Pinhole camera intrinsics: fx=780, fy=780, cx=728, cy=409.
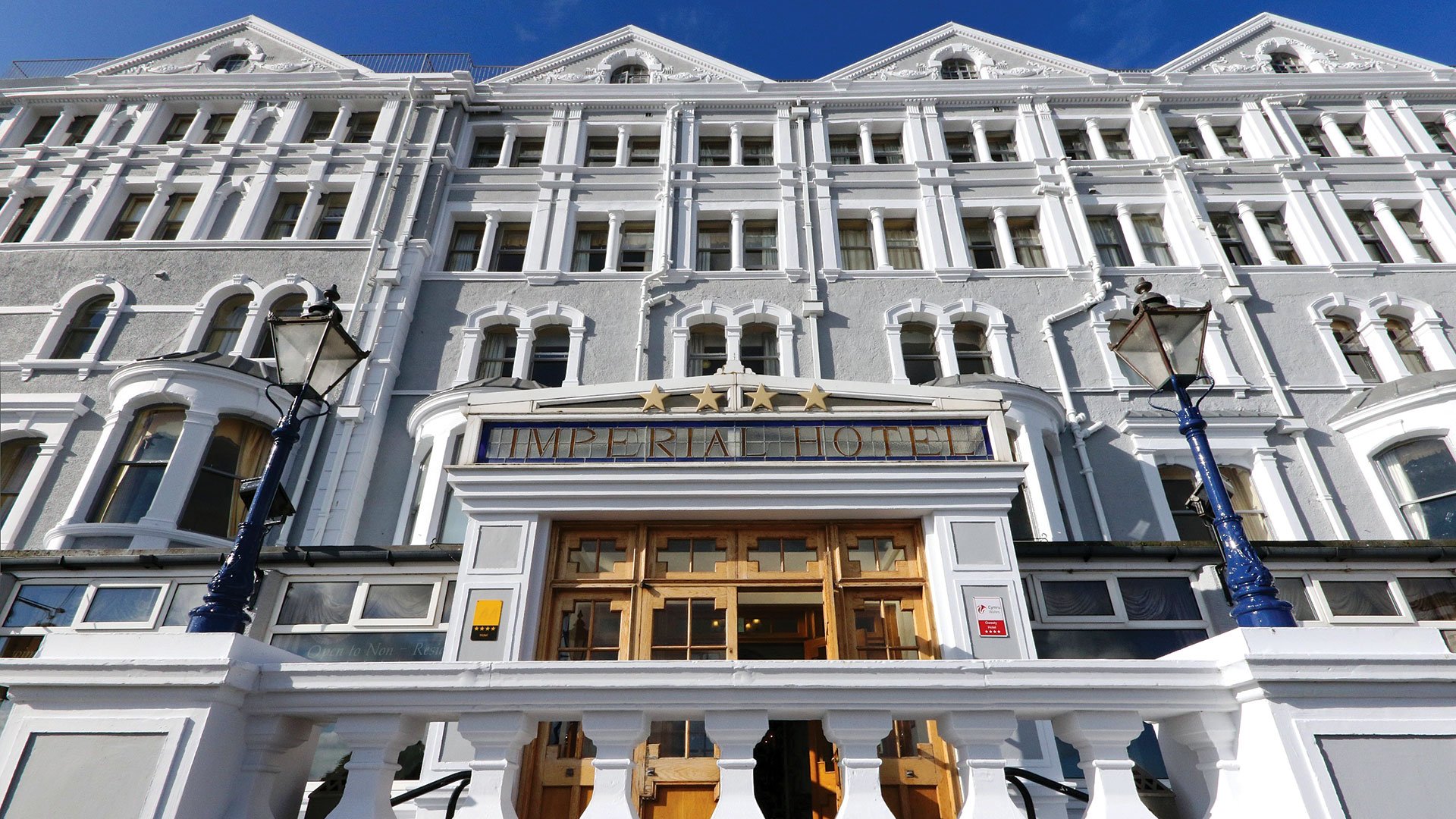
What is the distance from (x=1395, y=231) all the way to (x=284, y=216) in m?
24.1

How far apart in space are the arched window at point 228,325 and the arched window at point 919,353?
1267 centimetres

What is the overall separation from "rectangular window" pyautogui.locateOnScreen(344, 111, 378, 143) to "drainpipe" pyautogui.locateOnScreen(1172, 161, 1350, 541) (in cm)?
1876

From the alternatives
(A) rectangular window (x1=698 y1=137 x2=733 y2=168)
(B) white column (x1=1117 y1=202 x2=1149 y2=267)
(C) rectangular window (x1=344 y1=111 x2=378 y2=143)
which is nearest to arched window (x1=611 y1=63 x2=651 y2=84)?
(A) rectangular window (x1=698 y1=137 x2=733 y2=168)

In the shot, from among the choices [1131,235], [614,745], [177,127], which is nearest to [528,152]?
[177,127]

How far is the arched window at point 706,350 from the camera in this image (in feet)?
48.9

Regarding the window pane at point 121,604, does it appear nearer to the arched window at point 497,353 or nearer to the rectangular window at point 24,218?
the arched window at point 497,353

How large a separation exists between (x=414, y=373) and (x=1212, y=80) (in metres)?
19.7

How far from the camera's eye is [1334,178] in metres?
17.5

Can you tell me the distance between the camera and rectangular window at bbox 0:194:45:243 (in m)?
17.1

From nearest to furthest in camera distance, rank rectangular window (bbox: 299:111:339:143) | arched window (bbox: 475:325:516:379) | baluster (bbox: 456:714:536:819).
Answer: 1. baluster (bbox: 456:714:536:819)
2. arched window (bbox: 475:325:516:379)
3. rectangular window (bbox: 299:111:339:143)

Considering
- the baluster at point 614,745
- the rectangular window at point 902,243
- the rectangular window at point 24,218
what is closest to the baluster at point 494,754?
the baluster at point 614,745

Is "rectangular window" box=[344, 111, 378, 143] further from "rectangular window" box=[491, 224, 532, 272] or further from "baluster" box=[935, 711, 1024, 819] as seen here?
"baluster" box=[935, 711, 1024, 819]

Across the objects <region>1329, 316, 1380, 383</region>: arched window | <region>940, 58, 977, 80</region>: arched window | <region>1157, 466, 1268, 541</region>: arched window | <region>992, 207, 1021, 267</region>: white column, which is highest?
<region>940, 58, 977, 80</region>: arched window

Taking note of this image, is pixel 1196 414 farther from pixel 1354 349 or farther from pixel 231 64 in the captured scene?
pixel 231 64
